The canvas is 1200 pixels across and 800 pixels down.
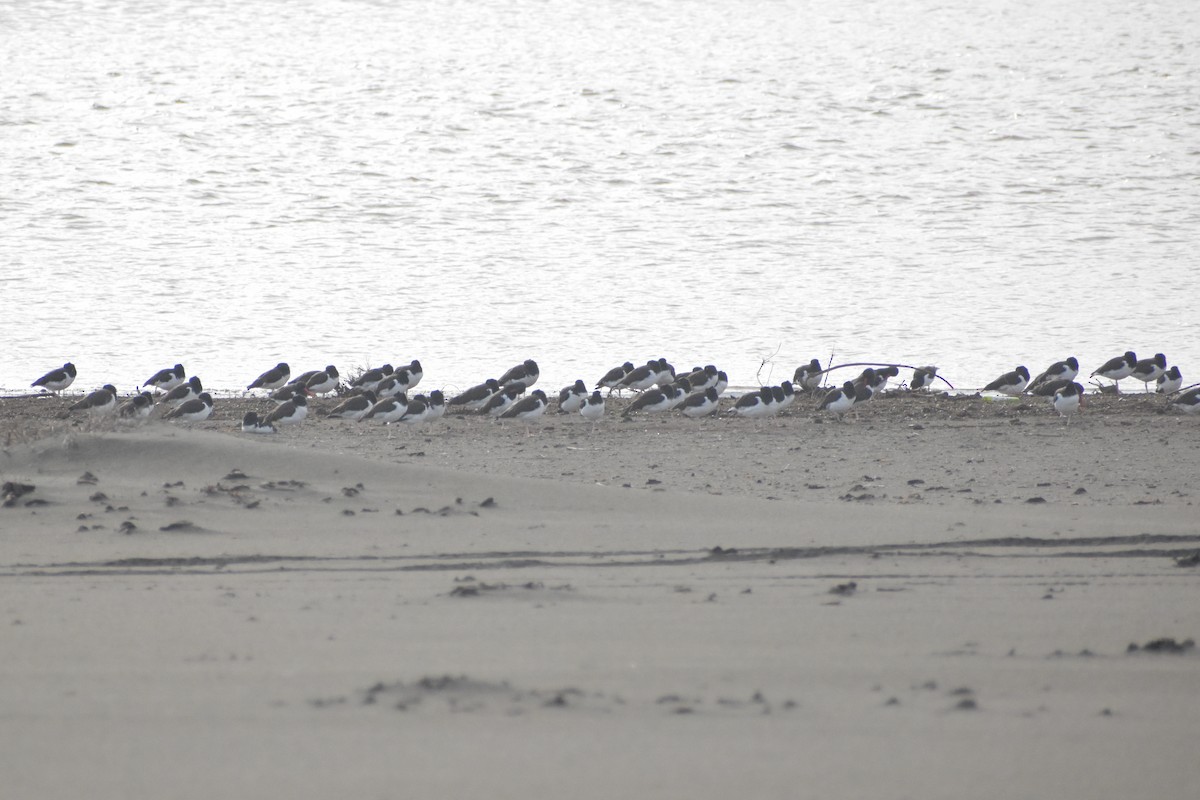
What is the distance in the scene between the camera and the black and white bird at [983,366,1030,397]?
A: 15.4 metres

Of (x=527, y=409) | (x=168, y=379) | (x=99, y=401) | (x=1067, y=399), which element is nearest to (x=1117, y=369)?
(x=1067, y=399)

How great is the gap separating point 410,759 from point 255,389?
13.3 metres

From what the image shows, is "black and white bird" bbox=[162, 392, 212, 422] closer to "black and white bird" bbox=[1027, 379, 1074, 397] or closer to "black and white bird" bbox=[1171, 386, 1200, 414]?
"black and white bird" bbox=[1027, 379, 1074, 397]

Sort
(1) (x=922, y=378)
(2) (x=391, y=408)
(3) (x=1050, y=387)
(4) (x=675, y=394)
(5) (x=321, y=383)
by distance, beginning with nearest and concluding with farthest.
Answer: (2) (x=391, y=408) → (3) (x=1050, y=387) → (4) (x=675, y=394) → (1) (x=922, y=378) → (5) (x=321, y=383)

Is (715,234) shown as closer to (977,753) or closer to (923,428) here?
(923,428)

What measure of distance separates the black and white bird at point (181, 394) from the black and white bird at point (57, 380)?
109cm

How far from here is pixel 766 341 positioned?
20953mm

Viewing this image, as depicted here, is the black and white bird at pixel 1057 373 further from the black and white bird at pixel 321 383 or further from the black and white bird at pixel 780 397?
the black and white bird at pixel 321 383

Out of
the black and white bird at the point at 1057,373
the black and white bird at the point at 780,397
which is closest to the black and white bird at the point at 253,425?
the black and white bird at the point at 780,397

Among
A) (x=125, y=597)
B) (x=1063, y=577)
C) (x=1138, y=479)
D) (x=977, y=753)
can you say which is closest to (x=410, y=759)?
(x=977, y=753)

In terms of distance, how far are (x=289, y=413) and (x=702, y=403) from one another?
4102mm

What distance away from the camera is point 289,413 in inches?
536

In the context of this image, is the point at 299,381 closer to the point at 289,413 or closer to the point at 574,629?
the point at 289,413

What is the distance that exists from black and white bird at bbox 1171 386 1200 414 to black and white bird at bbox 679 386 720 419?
468 cm
